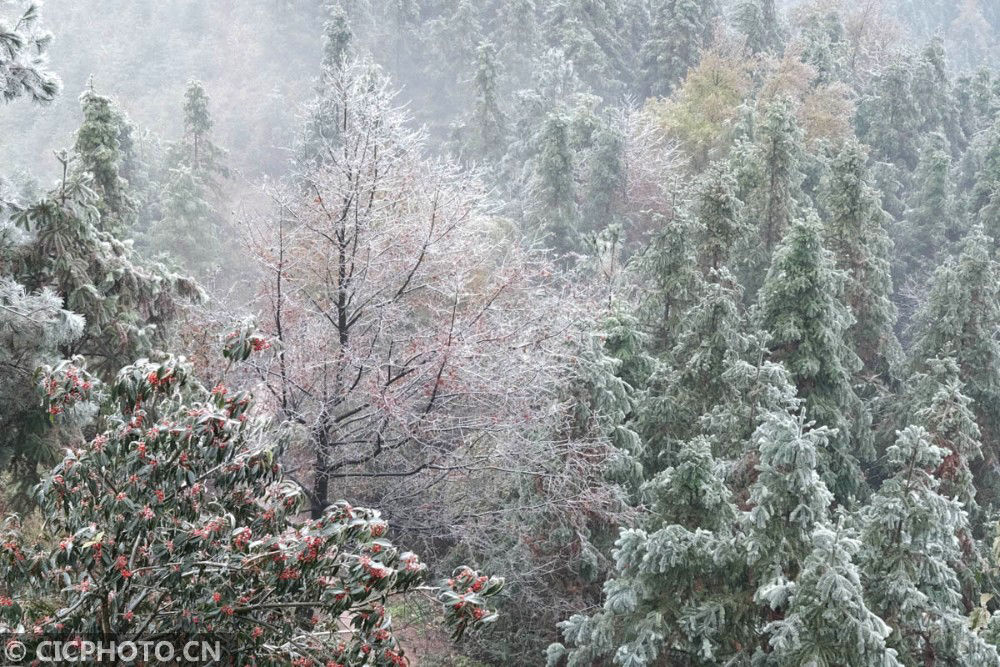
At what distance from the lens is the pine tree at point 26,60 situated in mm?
8148

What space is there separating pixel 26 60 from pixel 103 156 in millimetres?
6692

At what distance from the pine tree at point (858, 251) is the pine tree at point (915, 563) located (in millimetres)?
9716

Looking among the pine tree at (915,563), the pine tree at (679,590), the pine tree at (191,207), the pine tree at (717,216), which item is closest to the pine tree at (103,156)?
the pine tree at (679,590)

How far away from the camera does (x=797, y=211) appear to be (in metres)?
21.2

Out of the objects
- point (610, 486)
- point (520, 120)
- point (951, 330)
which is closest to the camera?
point (610, 486)

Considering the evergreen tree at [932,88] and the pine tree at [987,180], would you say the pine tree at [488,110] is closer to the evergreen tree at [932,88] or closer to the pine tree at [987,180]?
the evergreen tree at [932,88]

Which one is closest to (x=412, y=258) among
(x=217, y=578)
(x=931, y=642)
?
(x=217, y=578)

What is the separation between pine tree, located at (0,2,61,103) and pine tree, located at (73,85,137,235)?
558cm

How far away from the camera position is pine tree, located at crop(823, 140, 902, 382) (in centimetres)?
1791

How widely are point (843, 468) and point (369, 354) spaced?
9.31 metres

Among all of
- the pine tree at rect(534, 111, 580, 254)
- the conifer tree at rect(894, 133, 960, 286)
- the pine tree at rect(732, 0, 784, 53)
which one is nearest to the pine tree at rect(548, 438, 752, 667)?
the pine tree at rect(534, 111, 580, 254)

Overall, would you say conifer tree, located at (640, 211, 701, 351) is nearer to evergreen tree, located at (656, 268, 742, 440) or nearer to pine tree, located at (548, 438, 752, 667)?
evergreen tree, located at (656, 268, 742, 440)

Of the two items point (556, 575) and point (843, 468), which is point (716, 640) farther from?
point (843, 468)

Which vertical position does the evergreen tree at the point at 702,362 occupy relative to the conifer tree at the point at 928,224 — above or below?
below
